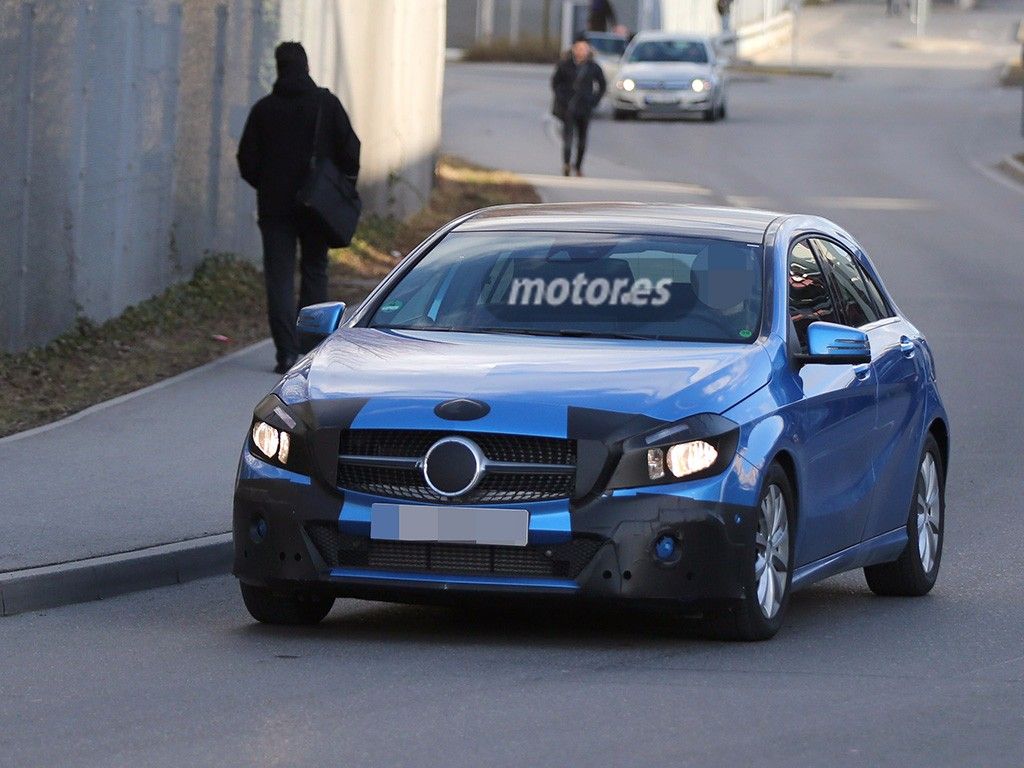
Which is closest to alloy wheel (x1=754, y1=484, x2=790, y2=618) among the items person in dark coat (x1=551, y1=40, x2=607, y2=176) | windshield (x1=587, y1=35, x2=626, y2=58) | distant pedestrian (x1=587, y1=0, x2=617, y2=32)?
person in dark coat (x1=551, y1=40, x2=607, y2=176)

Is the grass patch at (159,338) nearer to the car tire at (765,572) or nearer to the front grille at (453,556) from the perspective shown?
the front grille at (453,556)

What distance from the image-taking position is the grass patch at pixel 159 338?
14.0 meters

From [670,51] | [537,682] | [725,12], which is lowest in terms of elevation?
[725,12]

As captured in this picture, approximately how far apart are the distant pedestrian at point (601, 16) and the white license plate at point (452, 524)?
68.4m

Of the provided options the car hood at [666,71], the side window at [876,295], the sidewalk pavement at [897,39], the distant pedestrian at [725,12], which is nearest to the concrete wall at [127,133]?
the side window at [876,295]

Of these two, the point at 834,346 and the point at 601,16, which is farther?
the point at 601,16

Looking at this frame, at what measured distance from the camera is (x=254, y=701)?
7.13 meters

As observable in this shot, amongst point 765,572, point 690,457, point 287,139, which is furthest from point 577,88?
point 690,457

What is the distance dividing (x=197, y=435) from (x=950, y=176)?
26073mm

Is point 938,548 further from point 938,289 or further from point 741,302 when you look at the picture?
point 938,289

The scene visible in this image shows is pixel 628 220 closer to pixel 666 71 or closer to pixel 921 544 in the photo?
pixel 921 544

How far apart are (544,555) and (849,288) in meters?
2.51

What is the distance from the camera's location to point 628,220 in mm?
9383

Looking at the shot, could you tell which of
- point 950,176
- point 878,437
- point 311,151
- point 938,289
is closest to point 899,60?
point 950,176
